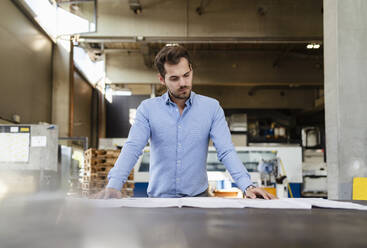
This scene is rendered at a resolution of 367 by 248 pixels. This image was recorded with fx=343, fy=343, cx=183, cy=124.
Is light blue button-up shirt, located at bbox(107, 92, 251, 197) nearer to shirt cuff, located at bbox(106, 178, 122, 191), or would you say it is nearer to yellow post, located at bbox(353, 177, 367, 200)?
shirt cuff, located at bbox(106, 178, 122, 191)

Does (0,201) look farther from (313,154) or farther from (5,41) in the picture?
(313,154)

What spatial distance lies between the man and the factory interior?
0.01m

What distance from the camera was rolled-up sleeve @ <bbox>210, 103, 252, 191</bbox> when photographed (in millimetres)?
1592

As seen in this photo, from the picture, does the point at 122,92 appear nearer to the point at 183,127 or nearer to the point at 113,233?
the point at 183,127

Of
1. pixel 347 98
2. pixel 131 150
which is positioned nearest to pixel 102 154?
pixel 347 98

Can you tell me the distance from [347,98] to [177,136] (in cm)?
243

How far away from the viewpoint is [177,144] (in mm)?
1740

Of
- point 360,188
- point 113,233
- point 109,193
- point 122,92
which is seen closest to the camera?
point 113,233

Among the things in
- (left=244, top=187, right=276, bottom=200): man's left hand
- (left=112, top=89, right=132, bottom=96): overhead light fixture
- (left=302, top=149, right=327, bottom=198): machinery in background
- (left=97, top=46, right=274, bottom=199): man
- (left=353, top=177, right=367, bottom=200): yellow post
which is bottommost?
(left=302, top=149, right=327, bottom=198): machinery in background

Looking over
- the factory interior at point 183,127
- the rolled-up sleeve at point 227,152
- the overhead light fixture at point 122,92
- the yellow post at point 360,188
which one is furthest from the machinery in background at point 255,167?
the overhead light fixture at point 122,92

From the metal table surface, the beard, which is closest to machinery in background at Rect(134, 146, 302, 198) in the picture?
the beard

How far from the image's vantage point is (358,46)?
11.5ft

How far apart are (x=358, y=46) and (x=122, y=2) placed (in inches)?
252

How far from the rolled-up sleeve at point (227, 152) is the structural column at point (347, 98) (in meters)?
2.10
